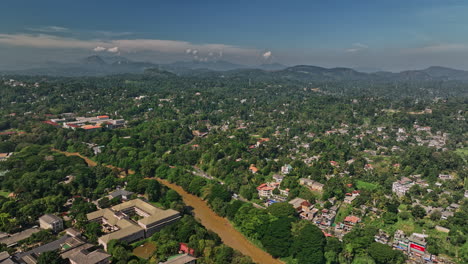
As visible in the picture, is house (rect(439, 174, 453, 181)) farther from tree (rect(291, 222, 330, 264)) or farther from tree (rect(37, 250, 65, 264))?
tree (rect(37, 250, 65, 264))

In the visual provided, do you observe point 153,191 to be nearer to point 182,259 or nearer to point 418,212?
point 182,259

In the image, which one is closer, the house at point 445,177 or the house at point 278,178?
the house at point 278,178

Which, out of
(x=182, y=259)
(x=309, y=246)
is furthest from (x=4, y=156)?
(x=309, y=246)

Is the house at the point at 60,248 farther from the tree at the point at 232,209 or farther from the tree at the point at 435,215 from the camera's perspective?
the tree at the point at 435,215

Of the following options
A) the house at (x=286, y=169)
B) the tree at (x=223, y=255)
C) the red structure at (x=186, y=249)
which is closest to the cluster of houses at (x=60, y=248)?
the red structure at (x=186, y=249)

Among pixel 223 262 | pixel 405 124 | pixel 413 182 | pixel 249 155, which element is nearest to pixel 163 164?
pixel 249 155

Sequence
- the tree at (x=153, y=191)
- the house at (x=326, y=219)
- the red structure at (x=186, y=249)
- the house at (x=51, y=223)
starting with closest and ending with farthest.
Result: the red structure at (x=186, y=249) → the house at (x=51, y=223) → the house at (x=326, y=219) → the tree at (x=153, y=191)

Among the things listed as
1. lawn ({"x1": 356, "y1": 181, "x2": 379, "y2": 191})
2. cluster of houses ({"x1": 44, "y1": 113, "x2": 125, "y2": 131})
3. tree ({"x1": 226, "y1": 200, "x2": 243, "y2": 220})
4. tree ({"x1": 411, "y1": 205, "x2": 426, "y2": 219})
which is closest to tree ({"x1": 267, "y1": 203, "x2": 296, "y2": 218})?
tree ({"x1": 226, "y1": 200, "x2": 243, "y2": 220})

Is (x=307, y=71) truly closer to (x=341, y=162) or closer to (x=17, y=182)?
(x=341, y=162)
